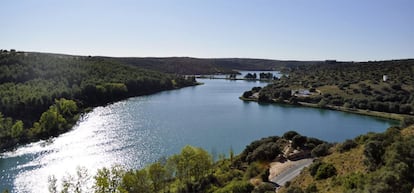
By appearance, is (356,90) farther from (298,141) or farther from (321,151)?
(321,151)

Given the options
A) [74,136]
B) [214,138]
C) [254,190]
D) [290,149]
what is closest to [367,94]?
[214,138]

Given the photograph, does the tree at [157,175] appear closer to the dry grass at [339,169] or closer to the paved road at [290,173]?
the paved road at [290,173]

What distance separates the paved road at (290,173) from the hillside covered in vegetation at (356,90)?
179 feet

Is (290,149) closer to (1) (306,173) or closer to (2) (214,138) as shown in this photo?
(1) (306,173)

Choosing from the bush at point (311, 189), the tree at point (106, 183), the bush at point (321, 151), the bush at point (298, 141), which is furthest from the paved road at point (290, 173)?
the tree at point (106, 183)

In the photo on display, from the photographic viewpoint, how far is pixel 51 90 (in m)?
68.3

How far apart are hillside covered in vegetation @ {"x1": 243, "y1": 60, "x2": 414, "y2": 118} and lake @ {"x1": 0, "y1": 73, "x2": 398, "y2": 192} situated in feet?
18.4

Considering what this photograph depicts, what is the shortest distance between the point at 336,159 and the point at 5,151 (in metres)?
38.7

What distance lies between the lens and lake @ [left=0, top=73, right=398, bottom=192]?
130 ft

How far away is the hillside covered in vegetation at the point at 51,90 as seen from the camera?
51603 millimetres

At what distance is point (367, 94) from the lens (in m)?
89.6

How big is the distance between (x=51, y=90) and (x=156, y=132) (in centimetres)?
2656

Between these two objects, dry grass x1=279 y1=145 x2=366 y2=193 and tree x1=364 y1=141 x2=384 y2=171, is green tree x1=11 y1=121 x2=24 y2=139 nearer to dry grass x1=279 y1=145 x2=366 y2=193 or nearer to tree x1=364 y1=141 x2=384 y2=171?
dry grass x1=279 y1=145 x2=366 y2=193

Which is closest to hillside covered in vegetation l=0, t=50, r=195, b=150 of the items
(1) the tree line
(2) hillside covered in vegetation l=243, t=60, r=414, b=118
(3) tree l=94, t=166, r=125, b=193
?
(3) tree l=94, t=166, r=125, b=193
